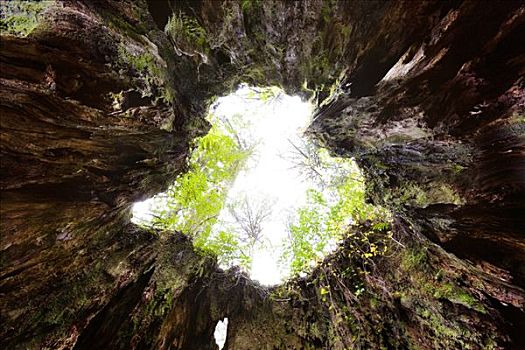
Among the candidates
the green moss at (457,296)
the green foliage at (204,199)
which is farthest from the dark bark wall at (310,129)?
the green foliage at (204,199)

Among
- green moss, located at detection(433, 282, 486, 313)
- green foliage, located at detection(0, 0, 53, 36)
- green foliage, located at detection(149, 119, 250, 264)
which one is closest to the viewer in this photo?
green foliage, located at detection(0, 0, 53, 36)

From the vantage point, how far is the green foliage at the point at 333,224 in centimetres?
727

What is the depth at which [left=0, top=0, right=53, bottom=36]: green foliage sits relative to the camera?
252 cm

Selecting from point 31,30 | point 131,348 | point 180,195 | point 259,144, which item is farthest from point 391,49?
point 259,144

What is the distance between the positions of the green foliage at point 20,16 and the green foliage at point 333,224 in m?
7.11

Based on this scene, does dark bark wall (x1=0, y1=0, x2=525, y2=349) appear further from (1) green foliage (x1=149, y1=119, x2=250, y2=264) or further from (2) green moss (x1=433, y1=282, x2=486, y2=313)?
(1) green foliage (x1=149, y1=119, x2=250, y2=264)

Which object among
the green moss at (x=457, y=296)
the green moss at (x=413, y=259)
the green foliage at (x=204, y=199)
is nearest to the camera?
the green moss at (x=457, y=296)

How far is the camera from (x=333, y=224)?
795 cm

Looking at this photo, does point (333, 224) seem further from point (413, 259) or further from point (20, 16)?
point (20, 16)

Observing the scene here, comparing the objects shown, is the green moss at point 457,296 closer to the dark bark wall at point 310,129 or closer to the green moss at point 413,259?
the dark bark wall at point 310,129

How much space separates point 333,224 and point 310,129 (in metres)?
2.80

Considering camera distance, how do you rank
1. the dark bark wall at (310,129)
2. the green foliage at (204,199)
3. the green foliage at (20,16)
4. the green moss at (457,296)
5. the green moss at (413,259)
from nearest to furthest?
the green foliage at (20,16), the dark bark wall at (310,129), the green moss at (457,296), the green moss at (413,259), the green foliage at (204,199)

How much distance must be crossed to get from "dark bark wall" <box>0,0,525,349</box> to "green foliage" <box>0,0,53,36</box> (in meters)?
0.08

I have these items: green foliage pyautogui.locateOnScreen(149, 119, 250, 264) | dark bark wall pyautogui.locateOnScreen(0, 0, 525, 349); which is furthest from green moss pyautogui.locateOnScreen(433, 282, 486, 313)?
green foliage pyautogui.locateOnScreen(149, 119, 250, 264)
